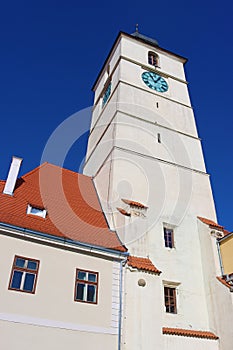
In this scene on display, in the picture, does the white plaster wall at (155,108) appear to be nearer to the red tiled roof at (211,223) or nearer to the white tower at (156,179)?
the white tower at (156,179)

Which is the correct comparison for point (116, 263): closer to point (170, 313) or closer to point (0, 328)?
point (170, 313)

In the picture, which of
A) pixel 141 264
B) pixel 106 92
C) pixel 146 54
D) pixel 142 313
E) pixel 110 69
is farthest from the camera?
pixel 110 69

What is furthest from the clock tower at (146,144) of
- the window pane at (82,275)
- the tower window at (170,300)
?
the tower window at (170,300)

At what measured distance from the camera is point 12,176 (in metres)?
12.2

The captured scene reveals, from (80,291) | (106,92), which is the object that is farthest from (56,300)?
(106,92)

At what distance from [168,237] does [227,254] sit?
250 centimetres

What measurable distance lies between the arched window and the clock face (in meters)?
1.82

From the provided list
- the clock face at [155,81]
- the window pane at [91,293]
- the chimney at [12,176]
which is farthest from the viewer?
the clock face at [155,81]

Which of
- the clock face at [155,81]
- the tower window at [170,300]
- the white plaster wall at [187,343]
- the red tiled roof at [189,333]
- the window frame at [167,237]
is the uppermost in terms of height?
the clock face at [155,81]

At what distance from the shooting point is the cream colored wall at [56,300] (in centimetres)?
888

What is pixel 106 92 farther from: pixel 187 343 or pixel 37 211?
pixel 187 343

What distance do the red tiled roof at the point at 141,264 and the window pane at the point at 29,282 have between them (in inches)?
132

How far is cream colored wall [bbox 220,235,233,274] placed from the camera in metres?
12.6

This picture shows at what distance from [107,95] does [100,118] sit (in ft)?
6.75
